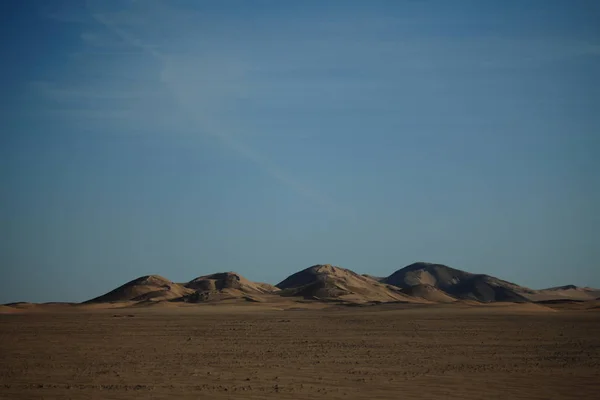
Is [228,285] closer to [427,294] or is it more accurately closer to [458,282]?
[427,294]

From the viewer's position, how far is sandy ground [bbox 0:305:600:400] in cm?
1688

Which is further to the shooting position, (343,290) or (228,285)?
(228,285)

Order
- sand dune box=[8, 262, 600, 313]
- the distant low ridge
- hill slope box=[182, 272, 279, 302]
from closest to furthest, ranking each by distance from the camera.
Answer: sand dune box=[8, 262, 600, 313] < the distant low ridge < hill slope box=[182, 272, 279, 302]

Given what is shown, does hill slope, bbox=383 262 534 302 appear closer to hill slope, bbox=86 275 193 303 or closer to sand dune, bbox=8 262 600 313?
sand dune, bbox=8 262 600 313

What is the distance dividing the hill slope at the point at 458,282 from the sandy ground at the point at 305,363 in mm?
109810

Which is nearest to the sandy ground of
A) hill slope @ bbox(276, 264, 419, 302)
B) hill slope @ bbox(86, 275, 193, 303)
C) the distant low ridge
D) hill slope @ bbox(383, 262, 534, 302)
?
the distant low ridge

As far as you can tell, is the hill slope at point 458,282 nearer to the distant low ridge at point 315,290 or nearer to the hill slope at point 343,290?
the distant low ridge at point 315,290

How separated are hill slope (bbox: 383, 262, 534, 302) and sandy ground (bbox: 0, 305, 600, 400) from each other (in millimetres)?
Result: 109810

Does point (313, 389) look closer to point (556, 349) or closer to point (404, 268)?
point (556, 349)

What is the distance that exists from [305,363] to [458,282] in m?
149

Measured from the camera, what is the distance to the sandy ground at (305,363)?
16875 mm

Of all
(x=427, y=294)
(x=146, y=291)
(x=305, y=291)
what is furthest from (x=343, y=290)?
(x=146, y=291)

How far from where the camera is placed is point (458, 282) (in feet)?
546

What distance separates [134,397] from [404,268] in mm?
179856
